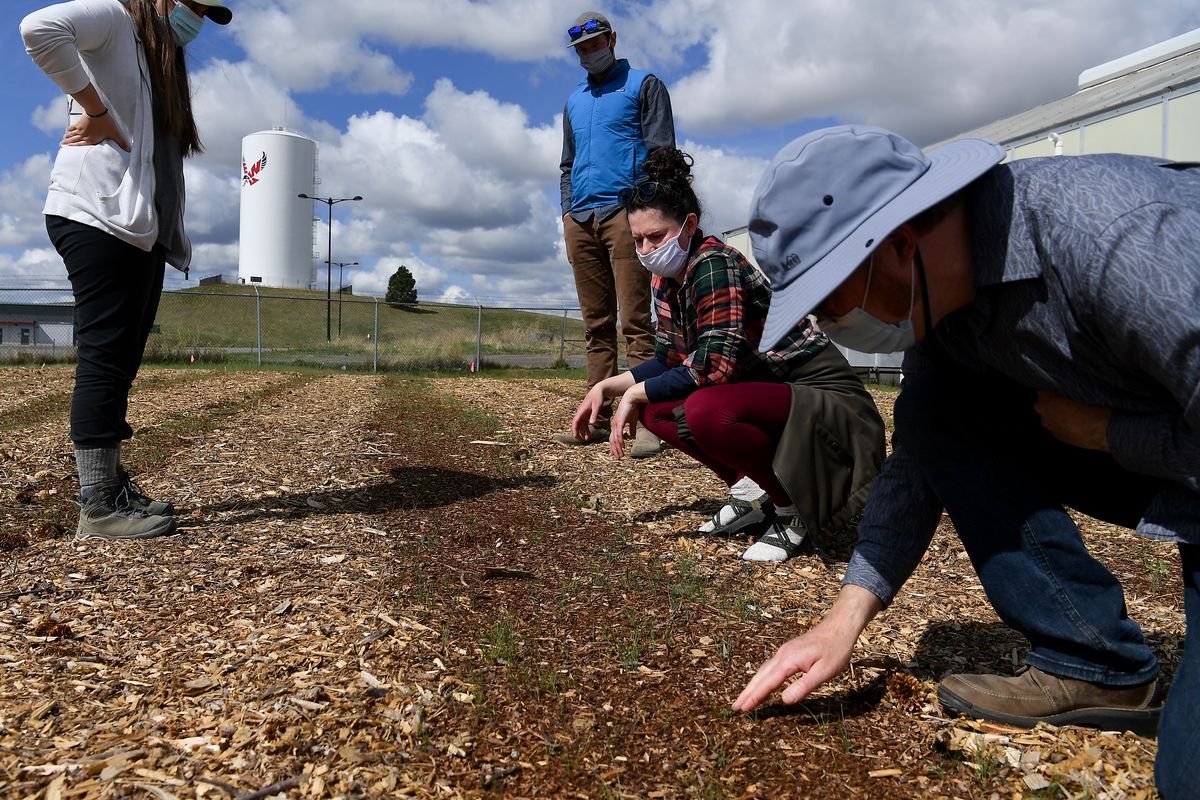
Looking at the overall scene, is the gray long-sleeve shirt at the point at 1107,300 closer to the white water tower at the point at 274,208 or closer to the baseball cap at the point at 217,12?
the baseball cap at the point at 217,12

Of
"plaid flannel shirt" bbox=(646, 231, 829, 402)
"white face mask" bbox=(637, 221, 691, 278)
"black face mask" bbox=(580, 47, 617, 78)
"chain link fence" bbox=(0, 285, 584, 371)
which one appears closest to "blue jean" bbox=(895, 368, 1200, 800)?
"plaid flannel shirt" bbox=(646, 231, 829, 402)

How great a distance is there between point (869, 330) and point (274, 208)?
2555 inches

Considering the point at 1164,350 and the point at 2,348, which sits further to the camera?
the point at 2,348

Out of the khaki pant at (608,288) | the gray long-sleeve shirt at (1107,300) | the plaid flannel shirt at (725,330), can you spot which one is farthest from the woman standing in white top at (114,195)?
the gray long-sleeve shirt at (1107,300)

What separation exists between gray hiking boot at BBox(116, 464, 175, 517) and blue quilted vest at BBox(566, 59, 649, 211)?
2.96m

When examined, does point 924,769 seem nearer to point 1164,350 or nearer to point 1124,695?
point 1124,695

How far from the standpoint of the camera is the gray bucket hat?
144 centimetres

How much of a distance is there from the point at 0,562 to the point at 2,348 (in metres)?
16.9

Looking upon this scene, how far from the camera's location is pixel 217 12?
331 centimetres

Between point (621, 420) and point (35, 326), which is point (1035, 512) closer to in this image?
point (621, 420)

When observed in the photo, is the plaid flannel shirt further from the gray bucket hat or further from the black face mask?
the black face mask

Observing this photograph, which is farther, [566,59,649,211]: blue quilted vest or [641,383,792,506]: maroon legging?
[566,59,649,211]: blue quilted vest

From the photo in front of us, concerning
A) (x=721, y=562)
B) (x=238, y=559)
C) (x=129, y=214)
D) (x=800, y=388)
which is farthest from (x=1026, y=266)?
(x=129, y=214)

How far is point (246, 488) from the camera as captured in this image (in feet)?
13.8
